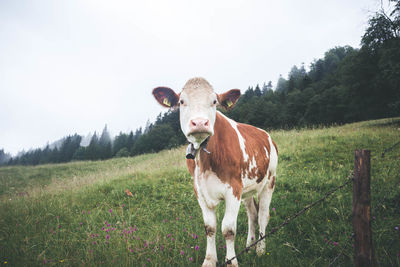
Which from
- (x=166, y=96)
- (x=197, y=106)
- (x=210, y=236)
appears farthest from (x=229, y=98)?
(x=210, y=236)

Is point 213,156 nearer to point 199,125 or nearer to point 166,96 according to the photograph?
point 199,125

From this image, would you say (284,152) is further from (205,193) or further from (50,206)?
(50,206)

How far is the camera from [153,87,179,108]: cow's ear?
252cm

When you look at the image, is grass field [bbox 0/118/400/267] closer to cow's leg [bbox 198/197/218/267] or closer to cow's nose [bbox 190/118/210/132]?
cow's leg [bbox 198/197/218/267]

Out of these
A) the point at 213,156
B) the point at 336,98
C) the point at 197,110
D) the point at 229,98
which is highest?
the point at 336,98

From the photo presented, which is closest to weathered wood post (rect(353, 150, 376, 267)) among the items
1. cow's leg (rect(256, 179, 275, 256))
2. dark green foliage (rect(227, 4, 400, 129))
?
cow's leg (rect(256, 179, 275, 256))

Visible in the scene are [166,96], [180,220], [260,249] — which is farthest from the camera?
[180,220]

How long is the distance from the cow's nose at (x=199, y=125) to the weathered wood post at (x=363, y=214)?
1418mm

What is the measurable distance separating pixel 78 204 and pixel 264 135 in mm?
5559

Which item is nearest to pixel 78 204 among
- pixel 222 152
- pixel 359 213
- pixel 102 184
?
pixel 102 184

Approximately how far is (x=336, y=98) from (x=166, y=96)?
1602 inches

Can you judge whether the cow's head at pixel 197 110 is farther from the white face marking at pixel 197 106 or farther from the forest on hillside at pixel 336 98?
the forest on hillside at pixel 336 98

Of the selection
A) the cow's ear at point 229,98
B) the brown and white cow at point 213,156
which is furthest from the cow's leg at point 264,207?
the cow's ear at point 229,98

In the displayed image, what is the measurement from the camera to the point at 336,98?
3406 centimetres
